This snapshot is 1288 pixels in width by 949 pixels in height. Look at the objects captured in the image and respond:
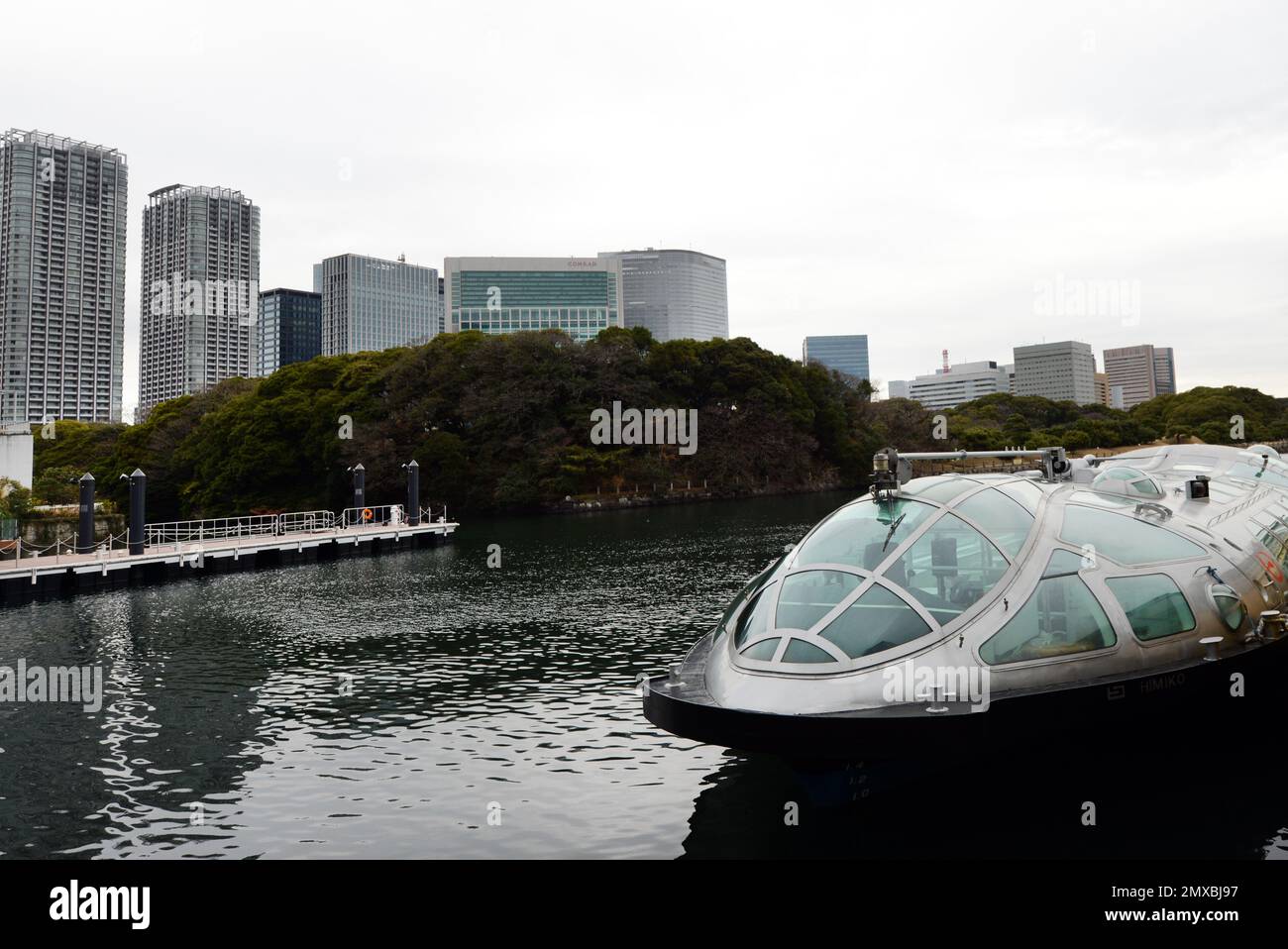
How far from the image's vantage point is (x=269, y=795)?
1231cm

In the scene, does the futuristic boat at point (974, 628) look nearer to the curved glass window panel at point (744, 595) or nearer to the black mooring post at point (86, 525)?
the curved glass window panel at point (744, 595)

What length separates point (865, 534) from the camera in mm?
10500

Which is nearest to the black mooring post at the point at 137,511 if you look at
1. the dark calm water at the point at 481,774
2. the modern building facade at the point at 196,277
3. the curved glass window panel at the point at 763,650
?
the dark calm water at the point at 481,774

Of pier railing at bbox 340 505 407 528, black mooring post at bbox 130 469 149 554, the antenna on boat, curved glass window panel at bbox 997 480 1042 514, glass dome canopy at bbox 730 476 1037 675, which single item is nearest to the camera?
glass dome canopy at bbox 730 476 1037 675

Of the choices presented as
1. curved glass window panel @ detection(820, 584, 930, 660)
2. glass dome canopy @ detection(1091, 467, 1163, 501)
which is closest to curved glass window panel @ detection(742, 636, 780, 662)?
curved glass window panel @ detection(820, 584, 930, 660)

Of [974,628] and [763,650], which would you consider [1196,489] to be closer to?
[974,628]

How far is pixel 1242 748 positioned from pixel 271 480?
89.2 meters

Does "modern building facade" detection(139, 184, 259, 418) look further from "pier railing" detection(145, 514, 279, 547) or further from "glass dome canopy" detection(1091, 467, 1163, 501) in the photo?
"glass dome canopy" detection(1091, 467, 1163, 501)

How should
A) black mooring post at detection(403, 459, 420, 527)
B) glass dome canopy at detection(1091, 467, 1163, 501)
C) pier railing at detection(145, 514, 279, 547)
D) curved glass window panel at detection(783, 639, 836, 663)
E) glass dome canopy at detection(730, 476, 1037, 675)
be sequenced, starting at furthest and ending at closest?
black mooring post at detection(403, 459, 420, 527)
pier railing at detection(145, 514, 279, 547)
glass dome canopy at detection(1091, 467, 1163, 501)
glass dome canopy at detection(730, 476, 1037, 675)
curved glass window panel at detection(783, 639, 836, 663)

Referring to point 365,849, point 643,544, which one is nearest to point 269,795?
point 365,849

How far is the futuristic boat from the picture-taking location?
868 cm

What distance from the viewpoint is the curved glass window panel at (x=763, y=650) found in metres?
9.41

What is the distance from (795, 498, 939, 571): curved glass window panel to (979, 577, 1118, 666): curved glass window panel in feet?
4.95
